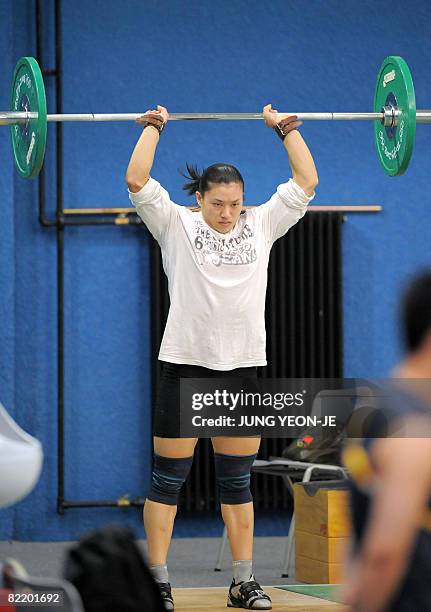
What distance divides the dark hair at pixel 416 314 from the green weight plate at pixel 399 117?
2.57 meters

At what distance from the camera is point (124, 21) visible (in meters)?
6.00

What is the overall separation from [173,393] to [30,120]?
1.26m

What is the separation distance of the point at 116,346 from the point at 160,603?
4.25 meters

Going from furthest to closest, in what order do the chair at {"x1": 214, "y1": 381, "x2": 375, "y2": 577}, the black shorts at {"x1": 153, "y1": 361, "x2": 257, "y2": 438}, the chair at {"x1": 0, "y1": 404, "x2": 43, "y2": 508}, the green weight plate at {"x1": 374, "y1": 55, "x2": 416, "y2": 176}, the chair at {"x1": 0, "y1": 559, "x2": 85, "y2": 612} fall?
the chair at {"x1": 214, "y1": 381, "x2": 375, "y2": 577}, the green weight plate at {"x1": 374, "y1": 55, "x2": 416, "y2": 176}, the black shorts at {"x1": 153, "y1": 361, "x2": 257, "y2": 438}, the chair at {"x1": 0, "y1": 404, "x2": 43, "y2": 508}, the chair at {"x1": 0, "y1": 559, "x2": 85, "y2": 612}

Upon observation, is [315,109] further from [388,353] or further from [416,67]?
[388,353]

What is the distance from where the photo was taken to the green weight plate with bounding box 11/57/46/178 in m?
4.01

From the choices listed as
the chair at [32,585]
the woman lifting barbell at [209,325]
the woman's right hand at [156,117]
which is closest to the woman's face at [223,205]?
the woman lifting barbell at [209,325]

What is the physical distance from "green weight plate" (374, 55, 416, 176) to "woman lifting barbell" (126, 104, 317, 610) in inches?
26.5

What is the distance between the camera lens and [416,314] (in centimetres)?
154

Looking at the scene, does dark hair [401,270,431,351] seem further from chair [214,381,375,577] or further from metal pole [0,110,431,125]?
chair [214,381,375,577]

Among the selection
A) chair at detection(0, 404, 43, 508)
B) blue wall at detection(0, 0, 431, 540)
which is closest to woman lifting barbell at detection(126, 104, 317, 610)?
chair at detection(0, 404, 43, 508)

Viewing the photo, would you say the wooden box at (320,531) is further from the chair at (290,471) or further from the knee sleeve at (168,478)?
the knee sleeve at (168,478)

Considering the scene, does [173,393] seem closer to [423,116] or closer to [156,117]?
[156,117]

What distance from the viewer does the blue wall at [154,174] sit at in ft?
19.2
